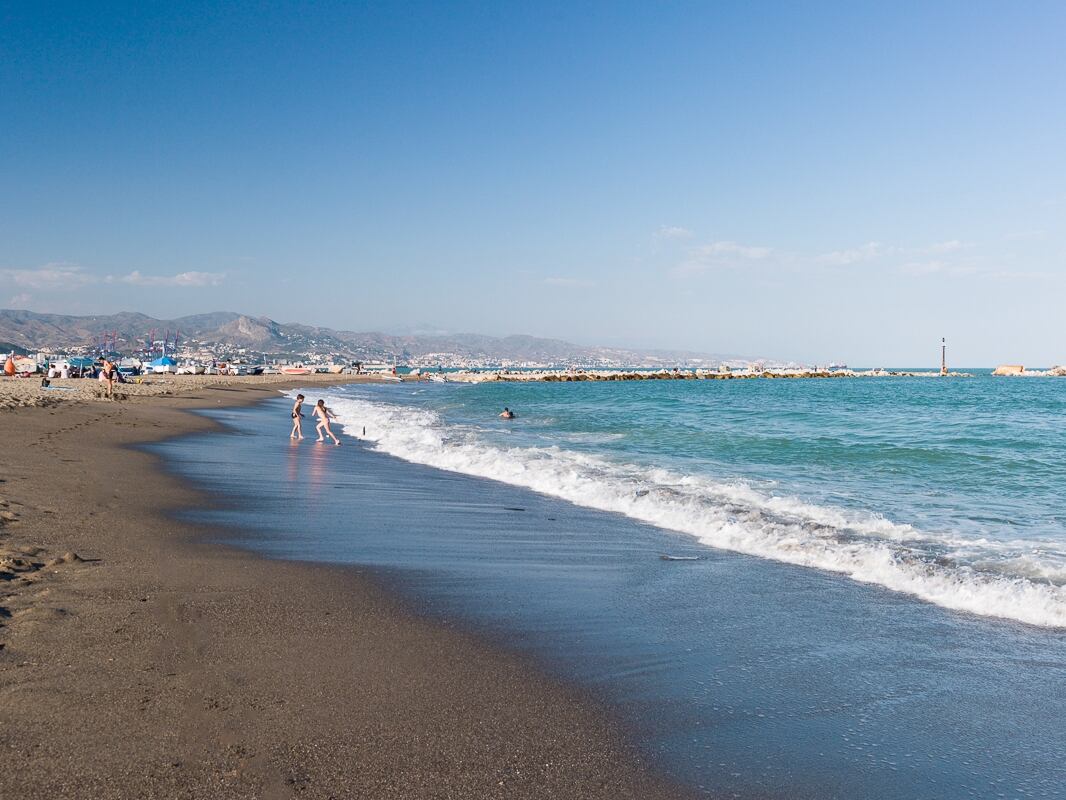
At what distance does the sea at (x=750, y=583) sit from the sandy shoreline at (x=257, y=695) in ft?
1.56

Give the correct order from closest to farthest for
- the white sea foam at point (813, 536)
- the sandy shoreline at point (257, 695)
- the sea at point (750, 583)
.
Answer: the sandy shoreline at point (257, 695), the sea at point (750, 583), the white sea foam at point (813, 536)

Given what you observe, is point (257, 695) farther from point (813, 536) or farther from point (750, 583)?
point (813, 536)

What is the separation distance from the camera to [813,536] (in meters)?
9.95

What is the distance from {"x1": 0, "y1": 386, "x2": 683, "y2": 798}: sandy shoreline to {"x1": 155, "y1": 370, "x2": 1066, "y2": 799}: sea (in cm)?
48

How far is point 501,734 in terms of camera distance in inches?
162

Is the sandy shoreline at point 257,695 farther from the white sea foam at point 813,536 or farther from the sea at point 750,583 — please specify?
the white sea foam at point 813,536

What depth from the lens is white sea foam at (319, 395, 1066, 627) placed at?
24.1 feet

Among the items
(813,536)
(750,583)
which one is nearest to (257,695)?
(750,583)

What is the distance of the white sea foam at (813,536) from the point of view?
289 inches

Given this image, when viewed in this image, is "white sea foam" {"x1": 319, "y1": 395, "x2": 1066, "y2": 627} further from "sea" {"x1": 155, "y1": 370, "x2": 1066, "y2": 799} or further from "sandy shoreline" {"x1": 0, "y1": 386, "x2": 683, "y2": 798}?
"sandy shoreline" {"x1": 0, "y1": 386, "x2": 683, "y2": 798}

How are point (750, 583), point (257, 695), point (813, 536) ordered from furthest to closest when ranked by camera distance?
1. point (813, 536)
2. point (750, 583)
3. point (257, 695)

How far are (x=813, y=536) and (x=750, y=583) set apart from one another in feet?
8.78

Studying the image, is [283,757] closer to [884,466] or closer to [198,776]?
[198,776]

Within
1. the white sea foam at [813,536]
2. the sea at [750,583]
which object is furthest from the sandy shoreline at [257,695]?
the white sea foam at [813,536]
